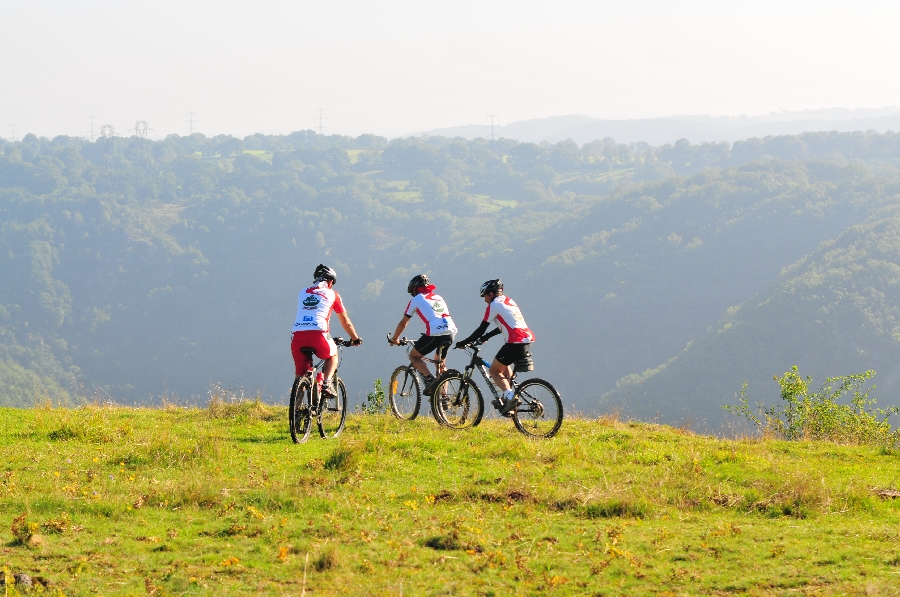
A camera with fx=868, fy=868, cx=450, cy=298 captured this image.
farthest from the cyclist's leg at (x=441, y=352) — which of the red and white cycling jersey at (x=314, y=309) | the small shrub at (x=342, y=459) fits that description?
the small shrub at (x=342, y=459)

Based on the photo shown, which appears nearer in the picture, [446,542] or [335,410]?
[446,542]

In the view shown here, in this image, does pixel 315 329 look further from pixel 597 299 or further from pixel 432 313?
pixel 597 299

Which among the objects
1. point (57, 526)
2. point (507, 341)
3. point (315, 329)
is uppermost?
point (315, 329)

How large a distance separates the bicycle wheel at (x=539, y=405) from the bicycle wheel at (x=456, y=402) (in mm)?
762

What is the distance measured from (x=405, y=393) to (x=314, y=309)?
3.03 m

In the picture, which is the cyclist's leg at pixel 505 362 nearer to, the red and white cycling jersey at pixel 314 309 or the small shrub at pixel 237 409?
the red and white cycling jersey at pixel 314 309

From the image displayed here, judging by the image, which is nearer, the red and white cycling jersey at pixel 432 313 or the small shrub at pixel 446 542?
the small shrub at pixel 446 542

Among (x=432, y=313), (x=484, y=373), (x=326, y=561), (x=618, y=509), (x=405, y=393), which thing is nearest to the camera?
(x=326, y=561)

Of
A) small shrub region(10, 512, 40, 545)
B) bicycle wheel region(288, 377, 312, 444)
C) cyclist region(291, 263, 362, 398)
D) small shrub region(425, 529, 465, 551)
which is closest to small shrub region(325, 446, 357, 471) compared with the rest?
bicycle wheel region(288, 377, 312, 444)

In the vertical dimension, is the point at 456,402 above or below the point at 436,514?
above

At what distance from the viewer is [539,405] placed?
10.6 meters

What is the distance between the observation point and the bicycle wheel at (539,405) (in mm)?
10609

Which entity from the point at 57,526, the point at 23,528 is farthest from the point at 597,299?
the point at 23,528

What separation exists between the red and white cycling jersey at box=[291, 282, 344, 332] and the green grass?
4.53ft
